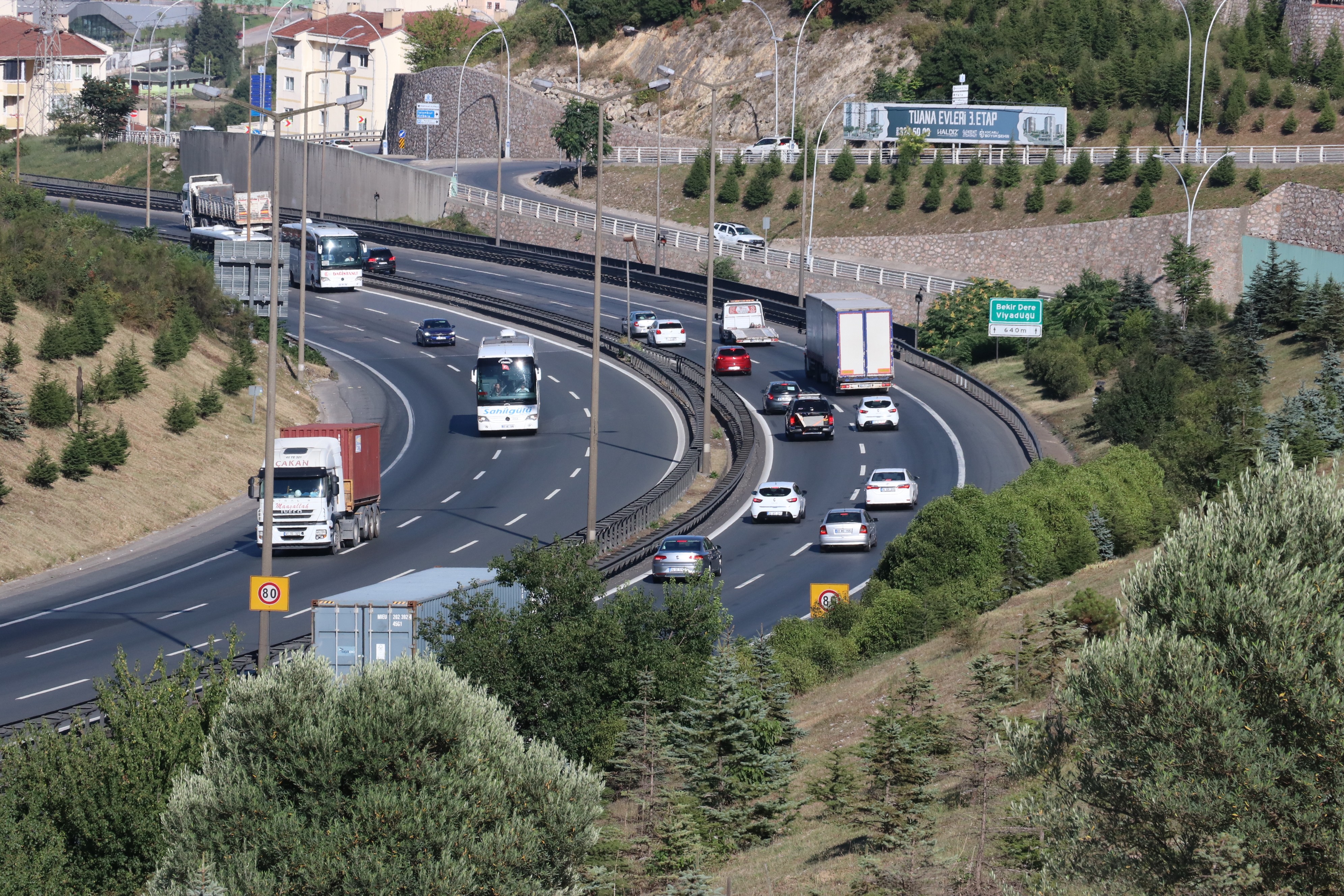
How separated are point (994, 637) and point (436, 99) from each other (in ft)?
379

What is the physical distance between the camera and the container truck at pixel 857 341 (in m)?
60.8

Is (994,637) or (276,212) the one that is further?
(276,212)

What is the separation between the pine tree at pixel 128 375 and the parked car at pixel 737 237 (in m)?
48.6

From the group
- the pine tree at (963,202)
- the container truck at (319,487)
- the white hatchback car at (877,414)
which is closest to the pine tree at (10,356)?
the container truck at (319,487)

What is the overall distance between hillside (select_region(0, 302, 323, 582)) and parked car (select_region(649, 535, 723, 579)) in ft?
55.4

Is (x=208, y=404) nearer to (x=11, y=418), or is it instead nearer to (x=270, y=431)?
(x=11, y=418)

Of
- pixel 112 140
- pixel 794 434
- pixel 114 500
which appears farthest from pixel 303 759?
pixel 112 140

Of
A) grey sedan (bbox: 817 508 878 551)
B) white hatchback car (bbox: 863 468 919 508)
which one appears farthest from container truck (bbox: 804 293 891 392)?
grey sedan (bbox: 817 508 878 551)

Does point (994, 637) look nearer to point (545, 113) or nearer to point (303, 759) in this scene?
point (303, 759)

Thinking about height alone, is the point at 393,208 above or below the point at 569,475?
above

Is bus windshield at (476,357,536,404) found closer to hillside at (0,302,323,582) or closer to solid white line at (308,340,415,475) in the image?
solid white line at (308,340,415,475)

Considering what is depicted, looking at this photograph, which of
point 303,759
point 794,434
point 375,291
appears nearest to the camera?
point 303,759

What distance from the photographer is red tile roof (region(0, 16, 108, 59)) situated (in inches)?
6230

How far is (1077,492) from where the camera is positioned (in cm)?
3788
